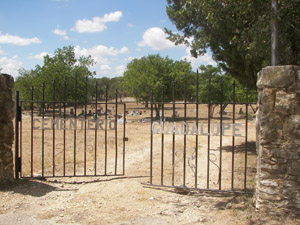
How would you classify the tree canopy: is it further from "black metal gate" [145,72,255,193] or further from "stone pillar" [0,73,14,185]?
"stone pillar" [0,73,14,185]

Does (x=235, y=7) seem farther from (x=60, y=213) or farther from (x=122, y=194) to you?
(x=60, y=213)

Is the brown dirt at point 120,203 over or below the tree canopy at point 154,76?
below

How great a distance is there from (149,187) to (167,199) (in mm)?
730

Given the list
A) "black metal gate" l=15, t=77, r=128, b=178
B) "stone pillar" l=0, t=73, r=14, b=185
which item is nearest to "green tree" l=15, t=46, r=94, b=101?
"black metal gate" l=15, t=77, r=128, b=178

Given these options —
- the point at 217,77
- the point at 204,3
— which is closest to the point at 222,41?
the point at 204,3

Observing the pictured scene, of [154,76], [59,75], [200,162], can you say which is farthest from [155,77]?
[200,162]

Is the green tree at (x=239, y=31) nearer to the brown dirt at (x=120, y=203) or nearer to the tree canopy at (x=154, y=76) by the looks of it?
the brown dirt at (x=120, y=203)

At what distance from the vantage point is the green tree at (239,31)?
738 cm

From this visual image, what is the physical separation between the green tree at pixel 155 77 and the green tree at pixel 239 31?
1355cm

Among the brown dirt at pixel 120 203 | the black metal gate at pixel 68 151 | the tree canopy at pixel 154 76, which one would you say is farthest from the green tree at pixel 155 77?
the brown dirt at pixel 120 203

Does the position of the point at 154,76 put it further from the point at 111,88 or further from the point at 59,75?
the point at 111,88

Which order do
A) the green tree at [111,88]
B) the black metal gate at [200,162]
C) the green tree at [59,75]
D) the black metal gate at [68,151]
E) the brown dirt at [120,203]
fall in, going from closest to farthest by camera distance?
the brown dirt at [120,203]
the black metal gate at [200,162]
the black metal gate at [68,151]
the green tree at [59,75]
the green tree at [111,88]

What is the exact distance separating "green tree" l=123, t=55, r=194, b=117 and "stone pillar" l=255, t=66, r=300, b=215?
67.0 feet

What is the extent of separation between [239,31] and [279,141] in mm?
6350
